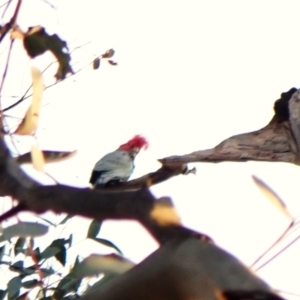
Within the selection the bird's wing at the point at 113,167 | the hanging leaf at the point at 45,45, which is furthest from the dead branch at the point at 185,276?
the bird's wing at the point at 113,167

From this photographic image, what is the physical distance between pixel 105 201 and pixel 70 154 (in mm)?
162

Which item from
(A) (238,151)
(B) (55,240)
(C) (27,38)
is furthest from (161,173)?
(B) (55,240)

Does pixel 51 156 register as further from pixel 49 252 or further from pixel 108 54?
pixel 108 54

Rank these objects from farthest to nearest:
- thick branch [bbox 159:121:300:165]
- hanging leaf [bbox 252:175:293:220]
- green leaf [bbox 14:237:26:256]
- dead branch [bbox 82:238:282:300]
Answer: green leaf [bbox 14:237:26:256] < thick branch [bbox 159:121:300:165] < hanging leaf [bbox 252:175:293:220] < dead branch [bbox 82:238:282:300]

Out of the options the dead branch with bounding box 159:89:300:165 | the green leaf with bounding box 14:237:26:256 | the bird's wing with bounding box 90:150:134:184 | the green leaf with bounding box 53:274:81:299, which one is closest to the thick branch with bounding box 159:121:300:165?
the dead branch with bounding box 159:89:300:165

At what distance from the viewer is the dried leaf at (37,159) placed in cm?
43

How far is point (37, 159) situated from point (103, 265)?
0.09 metres

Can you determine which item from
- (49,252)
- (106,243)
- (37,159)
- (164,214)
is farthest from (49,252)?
(164,214)

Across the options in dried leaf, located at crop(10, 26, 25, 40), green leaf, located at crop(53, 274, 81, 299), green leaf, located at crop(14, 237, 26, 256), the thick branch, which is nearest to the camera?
the thick branch

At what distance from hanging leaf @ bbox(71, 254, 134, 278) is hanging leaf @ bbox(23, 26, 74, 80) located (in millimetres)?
320

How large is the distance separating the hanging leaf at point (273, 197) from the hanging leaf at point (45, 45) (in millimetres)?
385

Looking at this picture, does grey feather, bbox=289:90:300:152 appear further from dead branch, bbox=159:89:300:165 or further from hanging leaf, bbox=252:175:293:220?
hanging leaf, bbox=252:175:293:220

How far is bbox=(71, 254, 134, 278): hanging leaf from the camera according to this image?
41 cm

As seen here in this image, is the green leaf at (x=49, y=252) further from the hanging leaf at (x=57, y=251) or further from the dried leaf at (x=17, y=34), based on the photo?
the dried leaf at (x=17, y=34)
